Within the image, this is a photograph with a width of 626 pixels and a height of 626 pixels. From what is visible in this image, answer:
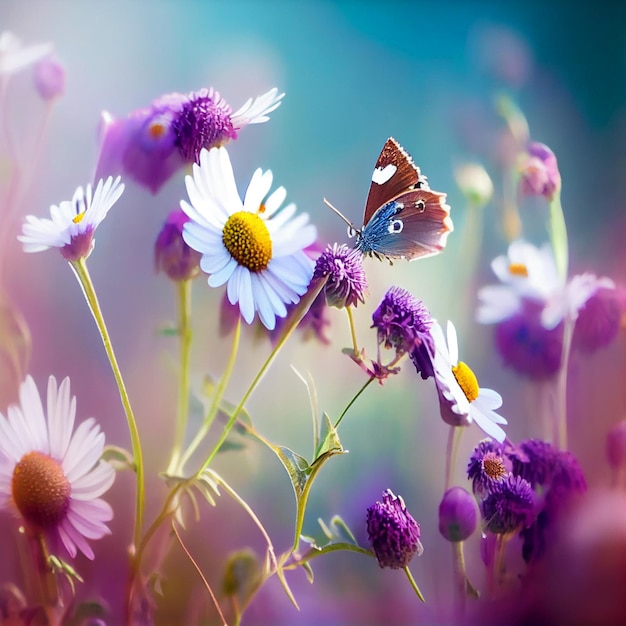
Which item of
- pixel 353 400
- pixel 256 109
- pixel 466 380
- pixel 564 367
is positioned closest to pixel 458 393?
pixel 466 380

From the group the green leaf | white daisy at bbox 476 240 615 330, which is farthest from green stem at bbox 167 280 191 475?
white daisy at bbox 476 240 615 330

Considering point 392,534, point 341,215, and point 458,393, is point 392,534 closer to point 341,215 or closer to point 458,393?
point 458,393

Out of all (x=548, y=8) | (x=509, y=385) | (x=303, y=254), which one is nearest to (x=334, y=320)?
(x=303, y=254)

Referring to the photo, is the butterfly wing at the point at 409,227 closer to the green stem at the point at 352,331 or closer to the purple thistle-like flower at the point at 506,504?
the green stem at the point at 352,331

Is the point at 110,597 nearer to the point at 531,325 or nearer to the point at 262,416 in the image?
the point at 262,416

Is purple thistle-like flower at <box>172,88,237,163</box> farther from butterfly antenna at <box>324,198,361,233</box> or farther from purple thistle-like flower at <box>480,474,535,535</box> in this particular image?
purple thistle-like flower at <box>480,474,535,535</box>
